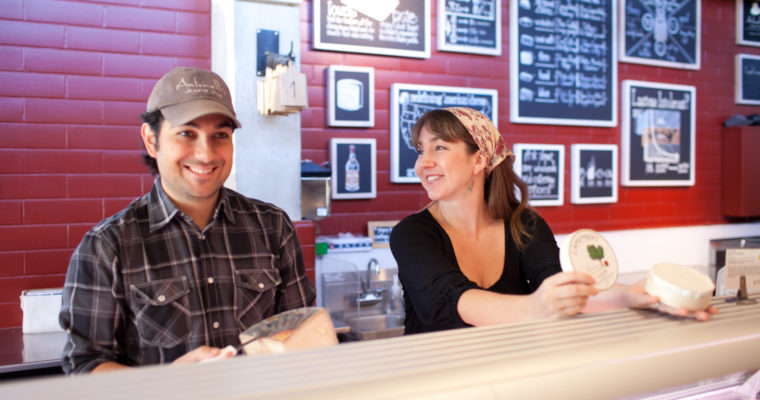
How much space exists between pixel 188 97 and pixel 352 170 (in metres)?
2.57

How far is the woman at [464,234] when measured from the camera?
70.6 inches

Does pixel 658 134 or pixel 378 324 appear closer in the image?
pixel 378 324

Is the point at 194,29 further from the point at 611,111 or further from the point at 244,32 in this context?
the point at 611,111

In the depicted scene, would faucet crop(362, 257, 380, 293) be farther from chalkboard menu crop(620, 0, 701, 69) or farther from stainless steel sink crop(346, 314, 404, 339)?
chalkboard menu crop(620, 0, 701, 69)

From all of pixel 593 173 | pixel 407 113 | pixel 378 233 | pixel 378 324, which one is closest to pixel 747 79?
pixel 593 173

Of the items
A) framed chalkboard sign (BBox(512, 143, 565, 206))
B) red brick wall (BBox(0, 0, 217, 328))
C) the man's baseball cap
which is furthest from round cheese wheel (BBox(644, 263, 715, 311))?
framed chalkboard sign (BBox(512, 143, 565, 206))

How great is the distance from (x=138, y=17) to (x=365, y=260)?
2111mm

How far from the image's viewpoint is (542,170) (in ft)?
16.1

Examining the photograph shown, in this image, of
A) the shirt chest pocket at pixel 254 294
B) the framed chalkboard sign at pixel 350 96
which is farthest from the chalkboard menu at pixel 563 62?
the shirt chest pocket at pixel 254 294

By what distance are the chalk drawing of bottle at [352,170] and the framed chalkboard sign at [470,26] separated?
106 centimetres

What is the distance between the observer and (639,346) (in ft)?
2.96

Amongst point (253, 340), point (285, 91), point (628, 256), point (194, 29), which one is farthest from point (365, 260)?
point (253, 340)

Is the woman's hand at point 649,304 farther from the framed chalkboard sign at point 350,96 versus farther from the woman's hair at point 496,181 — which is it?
the framed chalkboard sign at point 350,96

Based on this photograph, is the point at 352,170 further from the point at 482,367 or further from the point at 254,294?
the point at 482,367
